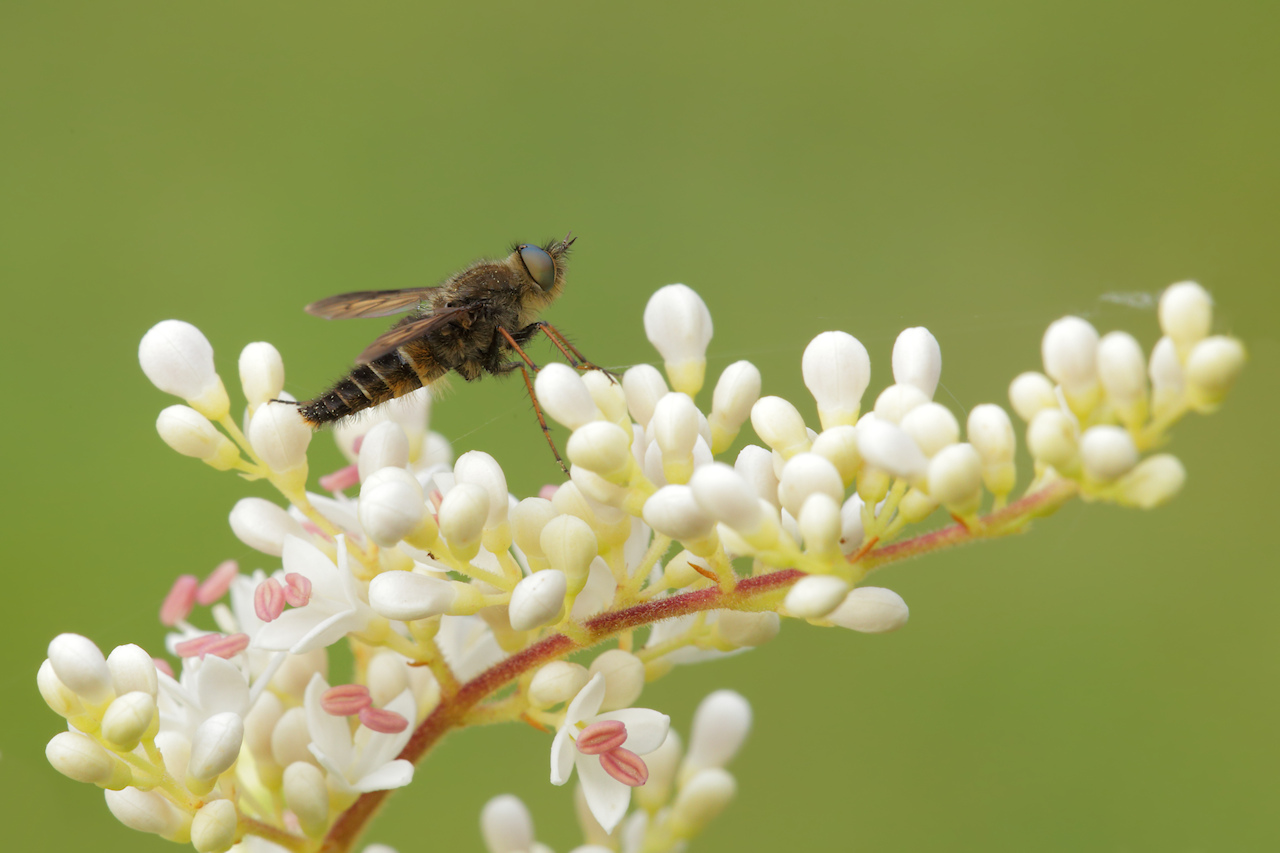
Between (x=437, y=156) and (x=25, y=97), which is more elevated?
(x=25, y=97)

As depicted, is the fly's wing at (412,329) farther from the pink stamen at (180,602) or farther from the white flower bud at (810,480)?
the white flower bud at (810,480)

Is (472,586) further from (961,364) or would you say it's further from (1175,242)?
(1175,242)

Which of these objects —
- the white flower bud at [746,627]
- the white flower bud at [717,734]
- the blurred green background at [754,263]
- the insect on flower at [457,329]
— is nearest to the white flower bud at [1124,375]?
the white flower bud at [746,627]

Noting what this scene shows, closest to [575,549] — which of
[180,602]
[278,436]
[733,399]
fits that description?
[733,399]

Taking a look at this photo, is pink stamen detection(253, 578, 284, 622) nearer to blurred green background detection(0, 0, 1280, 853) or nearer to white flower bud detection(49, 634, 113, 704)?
white flower bud detection(49, 634, 113, 704)

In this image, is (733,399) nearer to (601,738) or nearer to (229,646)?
(601,738)

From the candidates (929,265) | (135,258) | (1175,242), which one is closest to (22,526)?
(135,258)

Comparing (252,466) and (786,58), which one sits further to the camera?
(786,58)

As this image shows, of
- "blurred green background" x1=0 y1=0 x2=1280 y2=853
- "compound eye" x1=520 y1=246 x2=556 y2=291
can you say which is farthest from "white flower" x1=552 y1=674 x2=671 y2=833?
"blurred green background" x1=0 y1=0 x2=1280 y2=853
